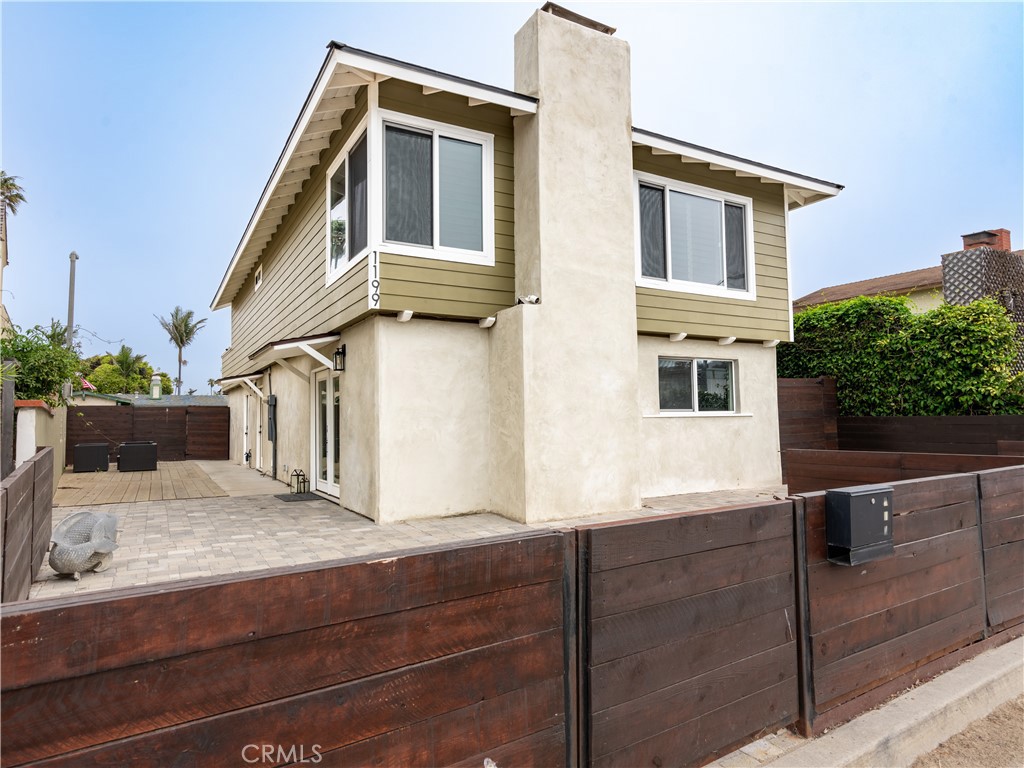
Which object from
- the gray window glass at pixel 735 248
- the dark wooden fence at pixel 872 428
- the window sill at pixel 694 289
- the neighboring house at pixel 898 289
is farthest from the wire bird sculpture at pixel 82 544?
the neighboring house at pixel 898 289

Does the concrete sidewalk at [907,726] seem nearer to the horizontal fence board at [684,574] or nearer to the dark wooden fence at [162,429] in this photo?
the horizontal fence board at [684,574]

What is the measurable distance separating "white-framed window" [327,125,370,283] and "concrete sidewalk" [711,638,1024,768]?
6.15 metres

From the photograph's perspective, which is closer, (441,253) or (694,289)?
(441,253)

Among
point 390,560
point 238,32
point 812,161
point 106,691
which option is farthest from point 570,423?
point 812,161

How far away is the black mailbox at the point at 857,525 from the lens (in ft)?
9.04

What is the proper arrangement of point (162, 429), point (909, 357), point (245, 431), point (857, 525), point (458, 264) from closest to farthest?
point (857, 525) < point (458, 264) < point (909, 357) < point (245, 431) < point (162, 429)

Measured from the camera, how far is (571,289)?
24.4 feet

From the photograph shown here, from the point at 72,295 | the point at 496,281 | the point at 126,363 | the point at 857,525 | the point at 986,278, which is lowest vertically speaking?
the point at 857,525

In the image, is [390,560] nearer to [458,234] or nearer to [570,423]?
[570,423]

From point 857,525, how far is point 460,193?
20.2ft

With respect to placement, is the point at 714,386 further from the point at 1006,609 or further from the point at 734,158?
the point at 1006,609

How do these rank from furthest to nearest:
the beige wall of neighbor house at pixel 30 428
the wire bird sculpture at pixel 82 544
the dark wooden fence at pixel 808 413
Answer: the dark wooden fence at pixel 808 413 → the beige wall of neighbor house at pixel 30 428 → the wire bird sculpture at pixel 82 544

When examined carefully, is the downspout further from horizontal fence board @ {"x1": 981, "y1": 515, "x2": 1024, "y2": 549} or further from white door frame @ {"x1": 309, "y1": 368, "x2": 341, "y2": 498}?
horizontal fence board @ {"x1": 981, "y1": 515, "x2": 1024, "y2": 549}

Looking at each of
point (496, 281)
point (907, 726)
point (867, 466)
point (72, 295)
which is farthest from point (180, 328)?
point (907, 726)
